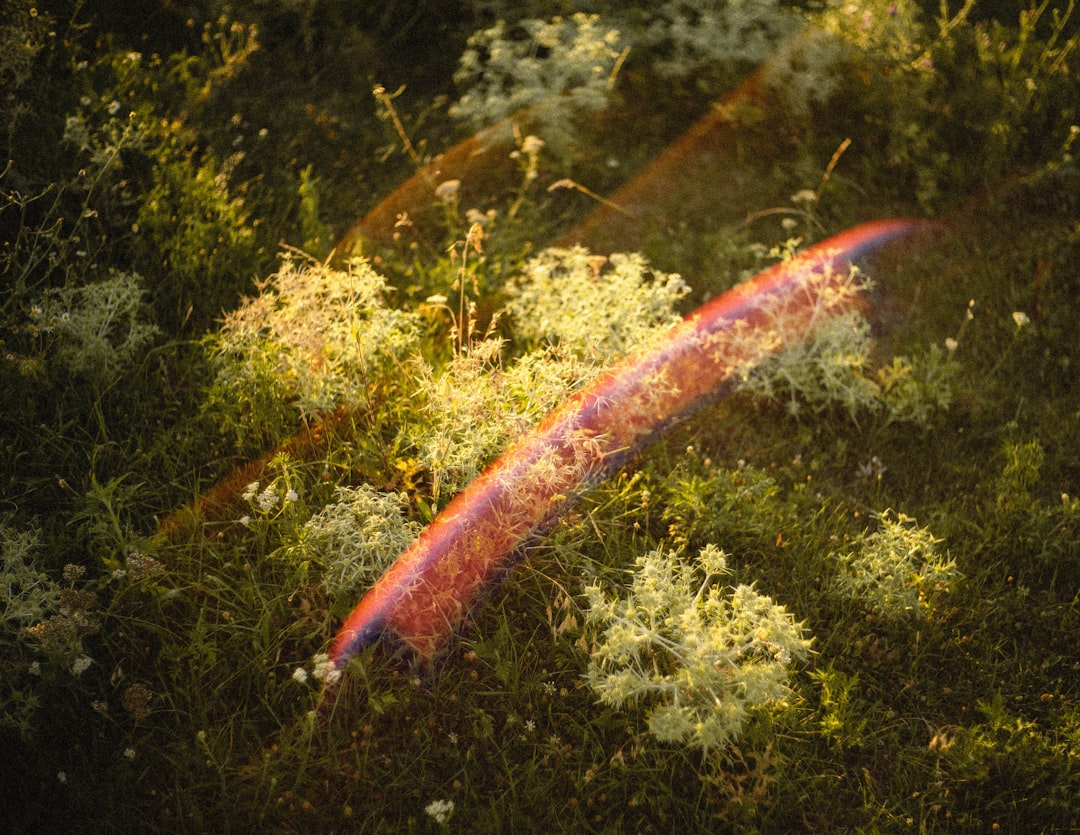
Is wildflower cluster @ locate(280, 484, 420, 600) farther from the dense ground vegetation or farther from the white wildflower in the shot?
the white wildflower

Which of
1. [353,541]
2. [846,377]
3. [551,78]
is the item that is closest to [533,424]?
[353,541]

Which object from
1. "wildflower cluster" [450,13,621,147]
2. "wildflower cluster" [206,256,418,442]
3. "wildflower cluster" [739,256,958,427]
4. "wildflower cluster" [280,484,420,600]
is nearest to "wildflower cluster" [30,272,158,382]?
"wildflower cluster" [206,256,418,442]

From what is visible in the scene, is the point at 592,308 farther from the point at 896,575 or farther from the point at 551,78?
the point at 551,78

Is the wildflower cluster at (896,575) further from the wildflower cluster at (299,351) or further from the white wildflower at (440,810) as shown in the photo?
the wildflower cluster at (299,351)

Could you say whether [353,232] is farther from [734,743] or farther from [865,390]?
[734,743]

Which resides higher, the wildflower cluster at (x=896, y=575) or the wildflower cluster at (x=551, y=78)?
the wildflower cluster at (x=551, y=78)

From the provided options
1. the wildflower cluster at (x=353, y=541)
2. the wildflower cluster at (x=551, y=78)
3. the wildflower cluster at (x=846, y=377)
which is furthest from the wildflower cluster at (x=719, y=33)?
the wildflower cluster at (x=353, y=541)
